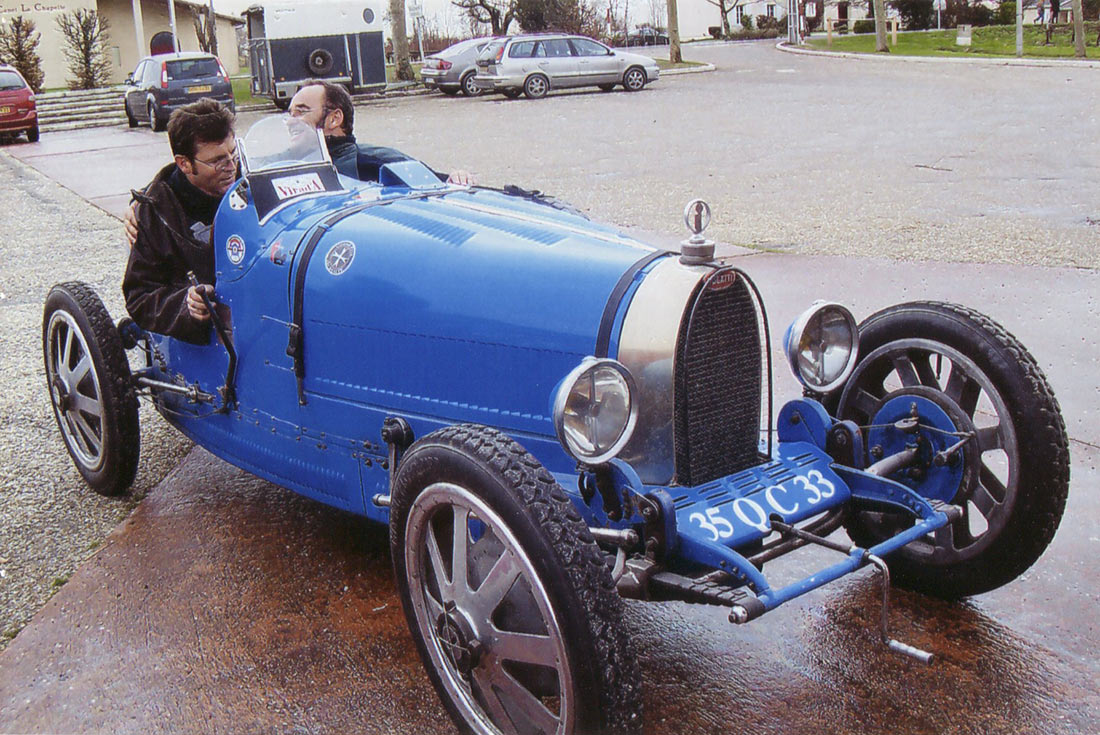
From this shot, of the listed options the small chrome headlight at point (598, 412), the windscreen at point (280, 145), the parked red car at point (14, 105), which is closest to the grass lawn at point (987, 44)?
the parked red car at point (14, 105)

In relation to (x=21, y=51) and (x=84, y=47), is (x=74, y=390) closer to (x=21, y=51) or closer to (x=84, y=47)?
(x=21, y=51)

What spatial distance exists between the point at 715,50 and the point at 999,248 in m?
39.1

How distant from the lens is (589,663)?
2.28m

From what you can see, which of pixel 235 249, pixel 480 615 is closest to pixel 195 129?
pixel 235 249

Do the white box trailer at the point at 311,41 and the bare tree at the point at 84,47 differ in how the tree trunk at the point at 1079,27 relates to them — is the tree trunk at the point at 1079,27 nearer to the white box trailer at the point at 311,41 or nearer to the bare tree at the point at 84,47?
the white box trailer at the point at 311,41

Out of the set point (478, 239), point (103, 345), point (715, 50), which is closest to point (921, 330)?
point (478, 239)

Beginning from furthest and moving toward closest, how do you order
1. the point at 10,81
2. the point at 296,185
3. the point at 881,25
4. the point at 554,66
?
the point at 881,25 < the point at 554,66 < the point at 10,81 < the point at 296,185

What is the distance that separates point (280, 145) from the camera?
4.04 m

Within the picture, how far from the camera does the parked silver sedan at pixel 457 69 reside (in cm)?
2759

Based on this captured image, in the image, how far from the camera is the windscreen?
155 inches

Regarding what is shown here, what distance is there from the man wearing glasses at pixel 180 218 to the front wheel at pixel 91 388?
22cm

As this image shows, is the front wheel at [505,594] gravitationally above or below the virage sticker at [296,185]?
below

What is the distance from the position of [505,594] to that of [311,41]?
88.1 ft

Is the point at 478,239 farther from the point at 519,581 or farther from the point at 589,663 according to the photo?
the point at 589,663
